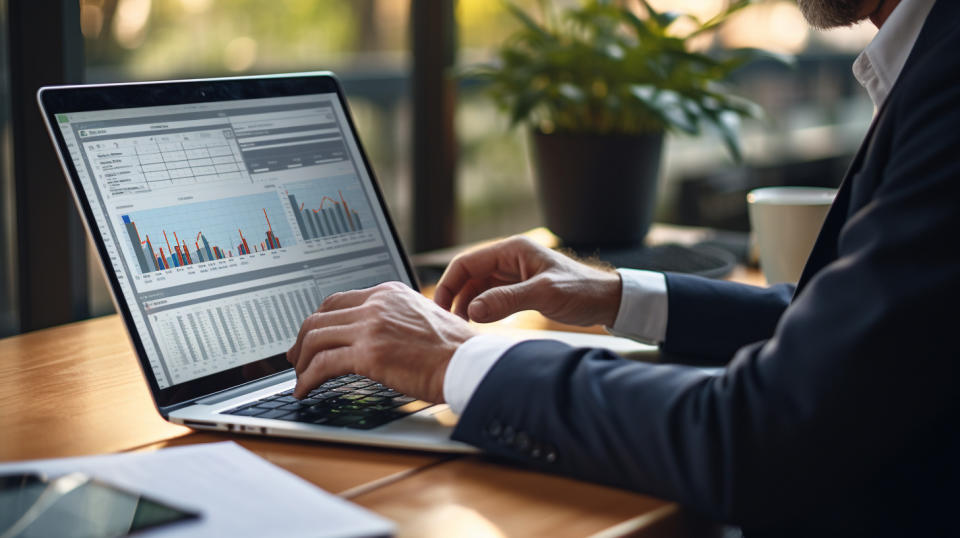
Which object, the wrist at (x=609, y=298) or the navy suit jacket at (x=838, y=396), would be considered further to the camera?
the wrist at (x=609, y=298)

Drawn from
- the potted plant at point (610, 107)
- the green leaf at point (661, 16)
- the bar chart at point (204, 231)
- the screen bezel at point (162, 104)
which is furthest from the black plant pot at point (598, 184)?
the bar chart at point (204, 231)

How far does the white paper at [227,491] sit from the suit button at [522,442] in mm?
148

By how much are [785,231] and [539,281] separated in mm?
459

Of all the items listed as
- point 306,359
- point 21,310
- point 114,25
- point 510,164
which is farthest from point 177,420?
point 510,164

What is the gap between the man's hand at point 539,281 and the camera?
100cm

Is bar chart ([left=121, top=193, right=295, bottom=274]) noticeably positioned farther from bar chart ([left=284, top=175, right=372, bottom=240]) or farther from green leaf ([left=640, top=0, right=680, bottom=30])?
green leaf ([left=640, top=0, right=680, bottom=30])

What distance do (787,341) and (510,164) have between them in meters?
3.52

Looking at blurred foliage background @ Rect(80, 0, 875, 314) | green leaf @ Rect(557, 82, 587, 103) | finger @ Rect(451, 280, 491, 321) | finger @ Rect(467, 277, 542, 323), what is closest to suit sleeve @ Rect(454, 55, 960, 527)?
finger @ Rect(467, 277, 542, 323)

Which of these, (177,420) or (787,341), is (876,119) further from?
(177,420)

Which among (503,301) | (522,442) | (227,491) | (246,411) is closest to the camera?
(227,491)

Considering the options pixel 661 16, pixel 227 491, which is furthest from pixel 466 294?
pixel 661 16

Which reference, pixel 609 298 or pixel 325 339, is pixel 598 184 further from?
pixel 325 339

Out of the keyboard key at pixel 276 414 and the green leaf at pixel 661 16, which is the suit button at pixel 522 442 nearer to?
the keyboard key at pixel 276 414

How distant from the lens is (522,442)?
69 centimetres
